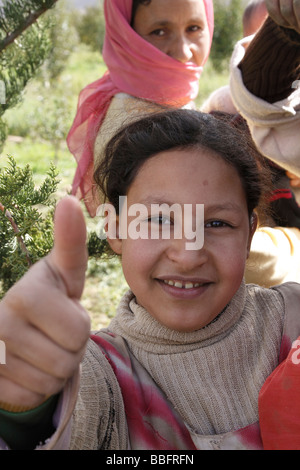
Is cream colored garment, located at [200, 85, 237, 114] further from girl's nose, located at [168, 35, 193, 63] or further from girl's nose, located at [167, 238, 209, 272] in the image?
girl's nose, located at [167, 238, 209, 272]

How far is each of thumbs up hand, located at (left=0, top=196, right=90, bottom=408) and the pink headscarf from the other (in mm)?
1582

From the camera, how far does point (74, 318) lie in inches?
32.1

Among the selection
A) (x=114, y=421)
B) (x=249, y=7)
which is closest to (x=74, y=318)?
(x=114, y=421)

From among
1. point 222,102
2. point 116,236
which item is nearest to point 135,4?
point 222,102

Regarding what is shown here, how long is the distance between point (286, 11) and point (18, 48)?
127 cm

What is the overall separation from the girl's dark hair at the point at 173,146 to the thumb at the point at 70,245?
657 millimetres

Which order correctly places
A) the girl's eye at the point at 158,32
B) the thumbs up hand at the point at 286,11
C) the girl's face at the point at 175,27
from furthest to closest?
the girl's eye at the point at 158,32 < the girl's face at the point at 175,27 < the thumbs up hand at the point at 286,11

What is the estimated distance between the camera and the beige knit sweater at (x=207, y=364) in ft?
4.15

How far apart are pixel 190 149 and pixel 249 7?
178 centimetres

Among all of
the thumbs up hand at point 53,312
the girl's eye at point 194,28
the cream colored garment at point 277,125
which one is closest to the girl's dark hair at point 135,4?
the girl's eye at point 194,28

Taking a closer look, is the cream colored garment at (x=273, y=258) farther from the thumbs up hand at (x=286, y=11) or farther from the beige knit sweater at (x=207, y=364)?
the thumbs up hand at (x=286, y=11)

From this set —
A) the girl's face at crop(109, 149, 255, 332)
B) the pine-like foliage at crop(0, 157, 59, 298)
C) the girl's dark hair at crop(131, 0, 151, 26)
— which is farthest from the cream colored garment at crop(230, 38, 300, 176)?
the girl's dark hair at crop(131, 0, 151, 26)

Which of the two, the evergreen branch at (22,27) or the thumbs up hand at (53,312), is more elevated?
the evergreen branch at (22,27)

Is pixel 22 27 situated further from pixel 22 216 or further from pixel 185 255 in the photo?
pixel 185 255
